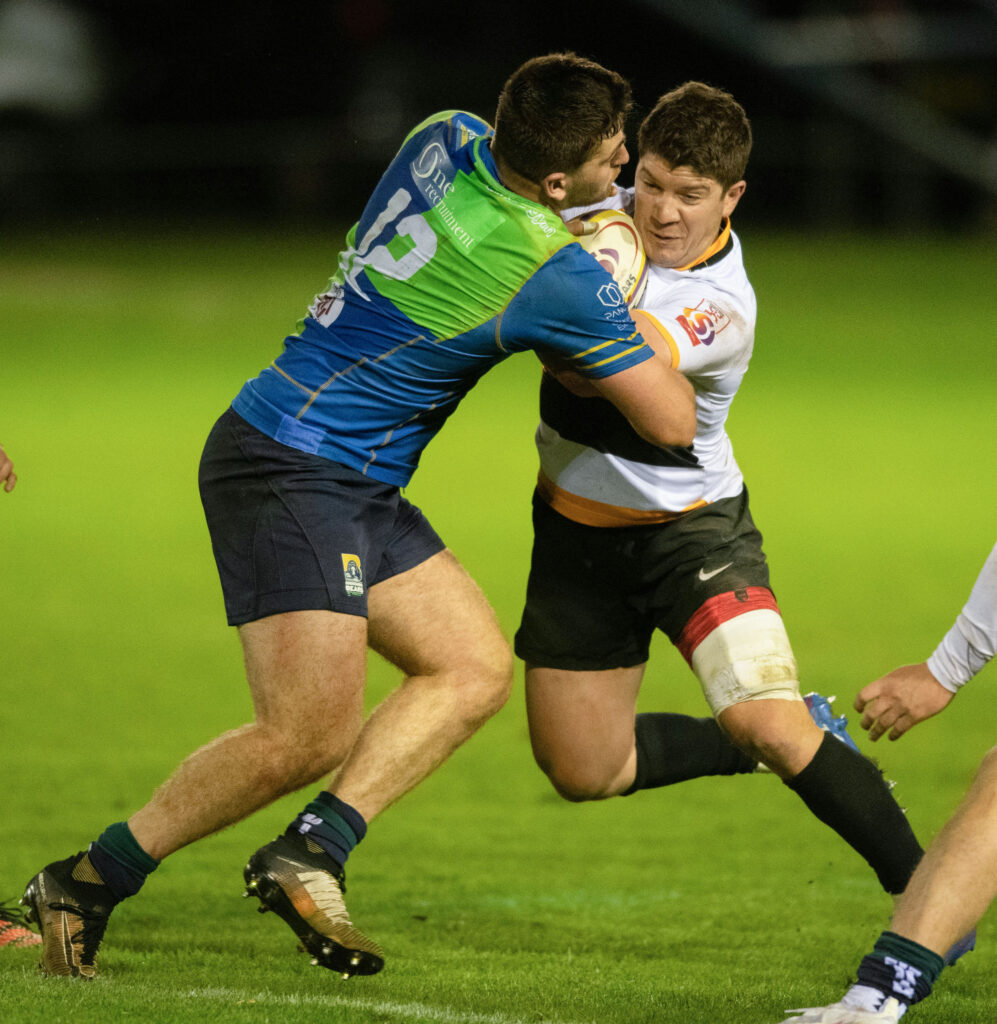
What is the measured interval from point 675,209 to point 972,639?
55.7 inches

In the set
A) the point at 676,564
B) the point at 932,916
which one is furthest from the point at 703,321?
the point at 932,916

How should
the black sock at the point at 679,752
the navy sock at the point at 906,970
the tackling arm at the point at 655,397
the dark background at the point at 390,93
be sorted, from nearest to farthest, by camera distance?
1. the navy sock at the point at 906,970
2. the tackling arm at the point at 655,397
3. the black sock at the point at 679,752
4. the dark background at the point at 390,93

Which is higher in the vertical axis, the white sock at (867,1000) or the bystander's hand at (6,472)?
the bystander's hand at (6,472)

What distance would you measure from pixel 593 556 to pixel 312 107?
69.6 feet

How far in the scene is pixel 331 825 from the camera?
14.8ft

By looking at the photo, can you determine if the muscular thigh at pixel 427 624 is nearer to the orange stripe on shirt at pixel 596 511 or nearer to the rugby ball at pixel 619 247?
the orange stripe on shirt at pixel 596 511

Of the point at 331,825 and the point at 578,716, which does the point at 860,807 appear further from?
the point at 331,825

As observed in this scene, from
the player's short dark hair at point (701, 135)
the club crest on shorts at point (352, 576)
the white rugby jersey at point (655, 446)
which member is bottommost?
the club crest on shorts at point (352, 576)

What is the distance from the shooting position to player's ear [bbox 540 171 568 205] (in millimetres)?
4453

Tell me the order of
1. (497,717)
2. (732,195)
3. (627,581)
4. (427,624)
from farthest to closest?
1. (497,717)
2. (627,581)
3. (732,195)
4. (427,624)

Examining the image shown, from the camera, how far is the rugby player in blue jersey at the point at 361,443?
4395mm

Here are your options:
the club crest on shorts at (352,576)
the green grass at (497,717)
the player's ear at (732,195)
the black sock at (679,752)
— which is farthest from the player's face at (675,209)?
the green grass at (497,717)

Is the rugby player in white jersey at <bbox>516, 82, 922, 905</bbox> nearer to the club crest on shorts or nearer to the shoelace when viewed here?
the club crest on shorts

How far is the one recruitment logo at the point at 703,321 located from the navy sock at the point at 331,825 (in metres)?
1.50
